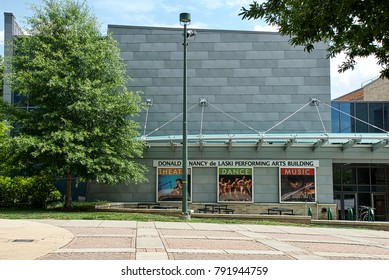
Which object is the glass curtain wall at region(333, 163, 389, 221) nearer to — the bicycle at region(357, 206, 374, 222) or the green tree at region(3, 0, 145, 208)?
the bicycle at region(357, 206, 374, 222)

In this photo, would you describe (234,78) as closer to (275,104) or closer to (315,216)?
(275,104)

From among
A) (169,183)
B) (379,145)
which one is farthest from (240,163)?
(379,145)

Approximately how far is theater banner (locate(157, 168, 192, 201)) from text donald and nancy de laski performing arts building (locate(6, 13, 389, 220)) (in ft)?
0.19

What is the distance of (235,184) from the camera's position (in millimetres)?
25016

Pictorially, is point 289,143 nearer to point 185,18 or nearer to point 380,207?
point 380,207

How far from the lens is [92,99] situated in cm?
2034

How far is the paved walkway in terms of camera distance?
8539mm

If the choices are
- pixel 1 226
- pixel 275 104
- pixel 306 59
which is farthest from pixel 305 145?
pixel 1 226

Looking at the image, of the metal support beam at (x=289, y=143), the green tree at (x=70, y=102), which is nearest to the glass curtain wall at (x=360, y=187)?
the metal support beam at (x=289, y=143)

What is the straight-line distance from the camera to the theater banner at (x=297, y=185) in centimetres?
2458

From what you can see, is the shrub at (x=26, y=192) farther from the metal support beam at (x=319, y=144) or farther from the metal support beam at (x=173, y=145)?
the metal support beam at (x=319, y=144)

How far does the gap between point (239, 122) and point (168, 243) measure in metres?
17.8

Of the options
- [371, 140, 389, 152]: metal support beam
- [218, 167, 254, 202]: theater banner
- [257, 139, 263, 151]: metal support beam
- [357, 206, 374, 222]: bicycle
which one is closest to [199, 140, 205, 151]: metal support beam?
[218, 167, 254, 202]: theater banner

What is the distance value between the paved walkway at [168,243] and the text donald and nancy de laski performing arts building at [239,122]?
10.6 m
